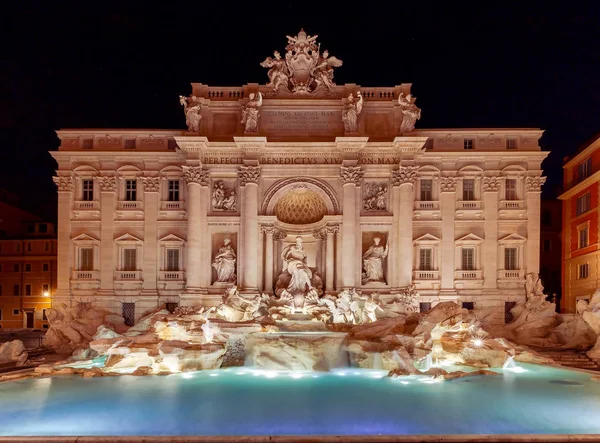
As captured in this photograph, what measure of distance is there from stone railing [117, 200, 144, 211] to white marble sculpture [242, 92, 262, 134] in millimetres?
8044

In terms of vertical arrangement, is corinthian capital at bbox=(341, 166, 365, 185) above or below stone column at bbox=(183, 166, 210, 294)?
above

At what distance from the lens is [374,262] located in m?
28.9

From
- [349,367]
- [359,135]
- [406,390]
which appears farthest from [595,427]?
[359,135]

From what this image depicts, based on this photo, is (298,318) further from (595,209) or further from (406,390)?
(595,209)

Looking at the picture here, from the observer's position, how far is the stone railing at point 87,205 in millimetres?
30656

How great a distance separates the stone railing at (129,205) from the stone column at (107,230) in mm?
368

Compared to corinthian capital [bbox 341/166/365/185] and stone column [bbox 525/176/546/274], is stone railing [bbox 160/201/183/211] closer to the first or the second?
corinthian capital [bbox 341/166/365/185]

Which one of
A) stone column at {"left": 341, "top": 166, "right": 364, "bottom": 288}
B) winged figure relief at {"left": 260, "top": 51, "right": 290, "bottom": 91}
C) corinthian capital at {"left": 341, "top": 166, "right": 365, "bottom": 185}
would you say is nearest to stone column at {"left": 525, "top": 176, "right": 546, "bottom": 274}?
stone column at {"left": 341, "top": 166, "right": 364, "bottom": 288}

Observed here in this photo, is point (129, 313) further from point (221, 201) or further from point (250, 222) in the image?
point (250, 222)

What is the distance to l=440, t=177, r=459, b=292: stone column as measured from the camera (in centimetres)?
2970

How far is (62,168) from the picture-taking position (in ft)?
101

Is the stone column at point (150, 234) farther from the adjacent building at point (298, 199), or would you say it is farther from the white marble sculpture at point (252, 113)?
the white marble sculpture at point (252, 113)

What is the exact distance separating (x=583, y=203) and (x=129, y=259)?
29.5 meters

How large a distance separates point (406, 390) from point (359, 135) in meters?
17.2
